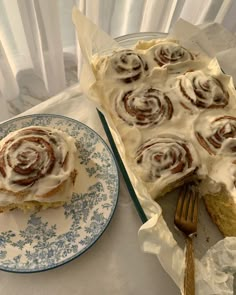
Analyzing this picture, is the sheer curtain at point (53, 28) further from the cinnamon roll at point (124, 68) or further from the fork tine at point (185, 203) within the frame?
the fork tine at point (185, 203)

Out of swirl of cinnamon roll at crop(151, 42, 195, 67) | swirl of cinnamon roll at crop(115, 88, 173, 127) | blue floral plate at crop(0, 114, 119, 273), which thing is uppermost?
swirl of cinnamon roll at crop(151, 42, 195, 67)

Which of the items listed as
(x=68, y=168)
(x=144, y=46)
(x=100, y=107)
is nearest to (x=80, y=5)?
(x=144, y=46)

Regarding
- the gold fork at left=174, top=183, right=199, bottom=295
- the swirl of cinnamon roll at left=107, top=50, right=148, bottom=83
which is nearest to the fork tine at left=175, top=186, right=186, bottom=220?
the gold fork at left=174, top=183, right=199, bottom=295

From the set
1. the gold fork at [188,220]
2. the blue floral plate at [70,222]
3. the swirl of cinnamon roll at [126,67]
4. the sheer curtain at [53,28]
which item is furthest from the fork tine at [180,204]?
the sheer curtain at [53,28]

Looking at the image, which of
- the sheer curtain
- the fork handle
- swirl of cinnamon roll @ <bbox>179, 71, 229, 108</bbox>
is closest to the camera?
the fork handle

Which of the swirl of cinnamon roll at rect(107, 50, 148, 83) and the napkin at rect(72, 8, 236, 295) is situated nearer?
the napkin at rect(72, 8, 236, 295)

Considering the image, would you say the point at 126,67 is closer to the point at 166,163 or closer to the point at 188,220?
the point at 166,163

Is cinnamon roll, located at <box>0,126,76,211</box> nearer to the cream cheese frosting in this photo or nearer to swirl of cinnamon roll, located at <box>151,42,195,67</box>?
the cream cheese frosting

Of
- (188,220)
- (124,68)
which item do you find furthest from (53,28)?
(188,220)
